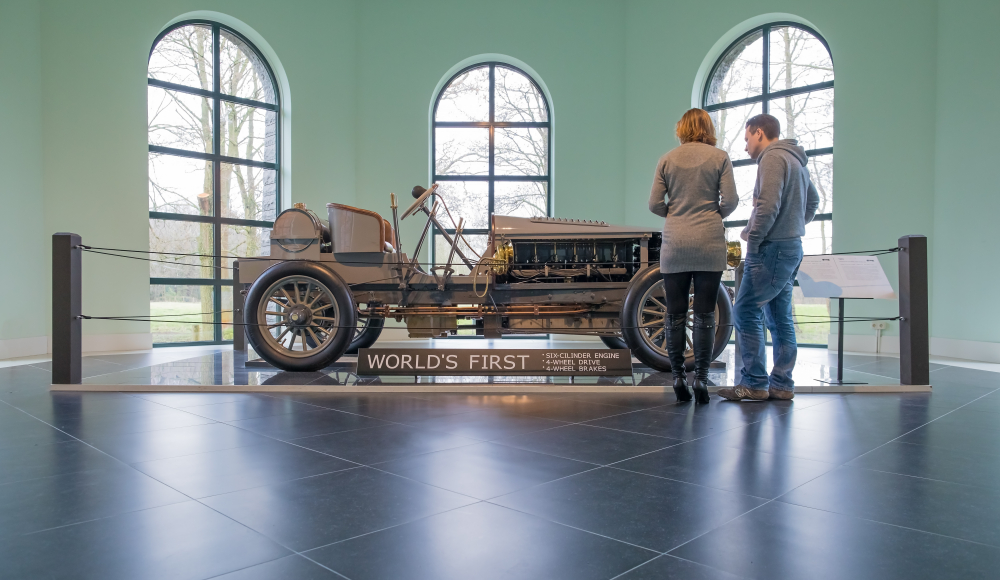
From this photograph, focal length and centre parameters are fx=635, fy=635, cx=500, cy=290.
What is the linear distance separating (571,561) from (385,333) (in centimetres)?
735

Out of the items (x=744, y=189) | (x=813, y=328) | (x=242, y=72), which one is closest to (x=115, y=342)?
(x=242, y=72)

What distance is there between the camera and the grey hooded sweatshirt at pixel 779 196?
340 cm

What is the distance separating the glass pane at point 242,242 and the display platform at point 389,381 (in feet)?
10.3

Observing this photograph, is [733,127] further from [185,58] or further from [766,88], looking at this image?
[185,58]

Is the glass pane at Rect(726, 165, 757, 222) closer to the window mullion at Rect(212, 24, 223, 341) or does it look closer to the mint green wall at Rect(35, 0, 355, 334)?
the window mullion at Rect(212, 24, 223, 341)

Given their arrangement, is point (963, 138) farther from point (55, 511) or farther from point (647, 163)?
point (55, 511)

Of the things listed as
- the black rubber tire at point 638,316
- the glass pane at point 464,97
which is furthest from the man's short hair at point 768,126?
the glass pane at point 464,97

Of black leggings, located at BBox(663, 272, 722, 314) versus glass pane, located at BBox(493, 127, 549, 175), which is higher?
glass pane, located at BBox(493, 127, 549, 175)

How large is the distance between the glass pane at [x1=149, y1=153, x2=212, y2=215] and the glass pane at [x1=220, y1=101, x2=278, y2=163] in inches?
16.6

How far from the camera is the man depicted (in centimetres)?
343

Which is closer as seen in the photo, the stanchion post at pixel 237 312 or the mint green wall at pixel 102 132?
the stanchion post at pixel 237 312

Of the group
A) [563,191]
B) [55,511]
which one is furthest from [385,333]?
[55,511]

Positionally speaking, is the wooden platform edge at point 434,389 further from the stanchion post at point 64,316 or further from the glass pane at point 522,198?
the glass pane at point 522,198

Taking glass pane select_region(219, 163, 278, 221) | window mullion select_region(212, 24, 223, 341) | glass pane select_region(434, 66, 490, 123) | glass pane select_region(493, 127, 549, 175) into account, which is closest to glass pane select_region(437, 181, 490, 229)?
glass pane select_region(493, 127, 549, 175)
